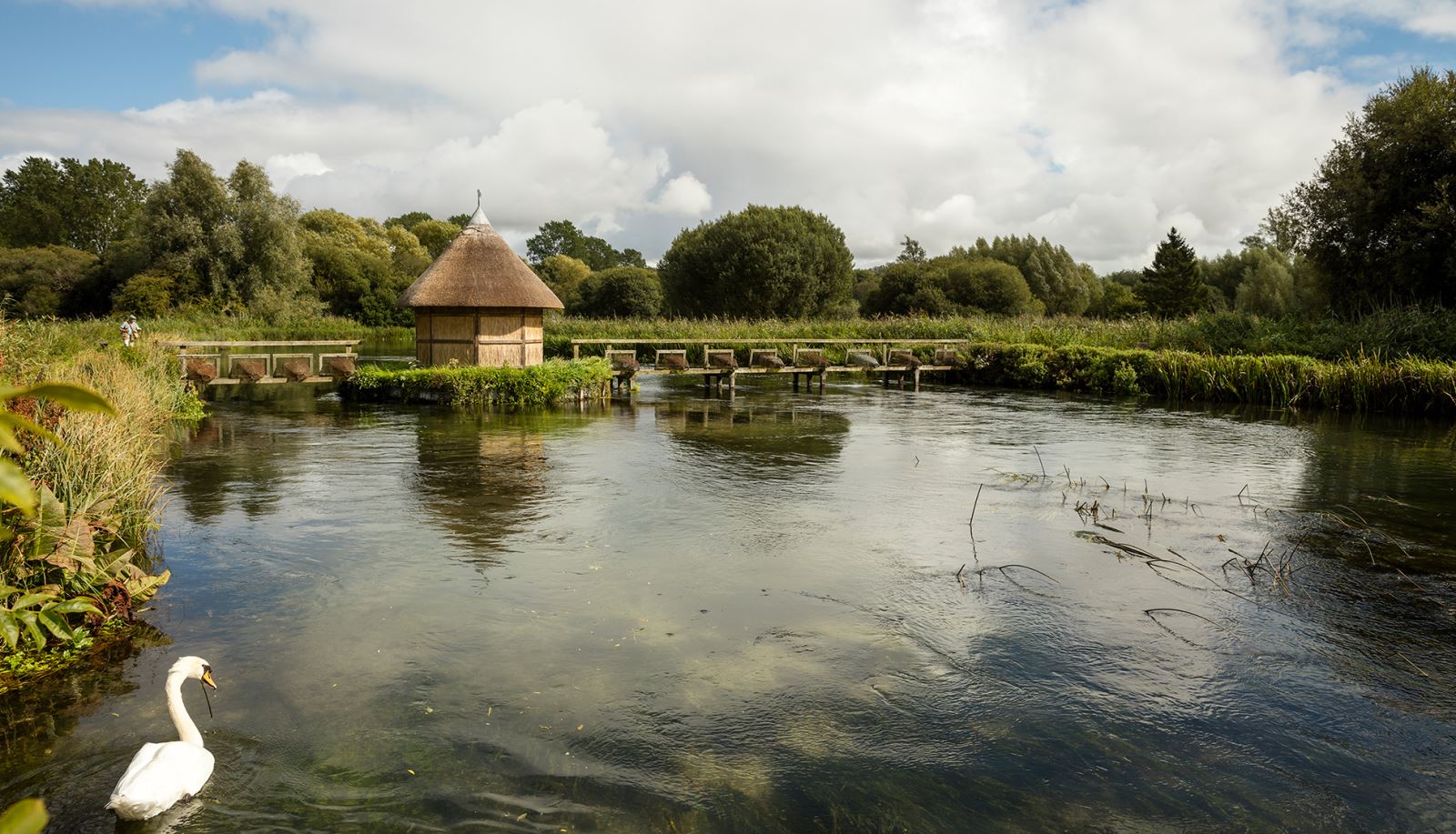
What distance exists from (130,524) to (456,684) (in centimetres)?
426

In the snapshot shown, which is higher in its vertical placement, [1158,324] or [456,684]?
[1158,324]

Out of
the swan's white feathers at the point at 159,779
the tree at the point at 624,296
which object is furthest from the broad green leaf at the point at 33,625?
the tree at the point at 624,296

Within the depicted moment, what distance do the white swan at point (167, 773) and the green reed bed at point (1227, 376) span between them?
75.1 ft

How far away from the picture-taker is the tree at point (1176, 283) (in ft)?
175

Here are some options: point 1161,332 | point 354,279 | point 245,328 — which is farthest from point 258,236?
point 1161,332

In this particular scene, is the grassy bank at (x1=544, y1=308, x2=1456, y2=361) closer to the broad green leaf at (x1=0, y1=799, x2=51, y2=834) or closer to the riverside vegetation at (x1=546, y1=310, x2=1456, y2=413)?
the riverside vegetation at (x1=546, y1=310, x2=1456, y2=413)

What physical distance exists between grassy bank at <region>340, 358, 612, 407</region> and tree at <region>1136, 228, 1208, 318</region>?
41.9 metres

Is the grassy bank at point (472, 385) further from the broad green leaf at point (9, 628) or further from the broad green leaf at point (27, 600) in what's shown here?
the broad green leaf at point (9, 628)

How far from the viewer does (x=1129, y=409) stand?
2209 centimetres

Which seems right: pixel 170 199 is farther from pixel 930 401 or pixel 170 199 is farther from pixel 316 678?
pixel 316 678

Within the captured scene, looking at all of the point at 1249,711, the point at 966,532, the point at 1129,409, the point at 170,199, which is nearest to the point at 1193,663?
the point at 1249,711

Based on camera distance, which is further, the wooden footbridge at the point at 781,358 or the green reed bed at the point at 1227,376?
the wooden footbridge at the point at 781,358

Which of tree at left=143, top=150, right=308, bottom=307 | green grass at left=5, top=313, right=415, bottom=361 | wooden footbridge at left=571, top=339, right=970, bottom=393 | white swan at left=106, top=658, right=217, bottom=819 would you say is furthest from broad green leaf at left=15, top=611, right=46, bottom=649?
tree at left=143, top=150, right=308, bottom=307

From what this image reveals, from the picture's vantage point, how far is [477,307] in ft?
74.6
